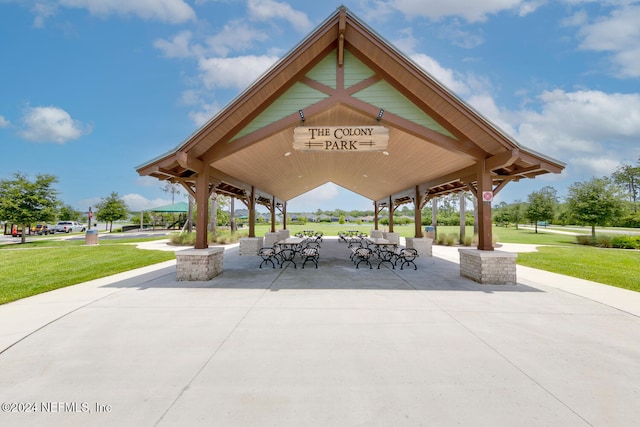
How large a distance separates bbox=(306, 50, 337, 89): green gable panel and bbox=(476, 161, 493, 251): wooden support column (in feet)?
15.8

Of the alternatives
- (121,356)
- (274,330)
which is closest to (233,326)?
(274,330)

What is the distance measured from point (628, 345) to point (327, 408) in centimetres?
435

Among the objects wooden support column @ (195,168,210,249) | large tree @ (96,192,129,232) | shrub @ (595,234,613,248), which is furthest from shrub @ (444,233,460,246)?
large tree @ (96,192,129,232)

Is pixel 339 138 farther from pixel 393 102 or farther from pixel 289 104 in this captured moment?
pixel 393 102

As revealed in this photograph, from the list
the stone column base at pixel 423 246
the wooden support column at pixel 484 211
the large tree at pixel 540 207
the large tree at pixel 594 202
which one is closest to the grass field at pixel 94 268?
the wooden support column at pixel 484 211

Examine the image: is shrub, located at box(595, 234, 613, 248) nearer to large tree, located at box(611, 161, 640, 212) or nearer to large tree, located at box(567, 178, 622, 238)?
large tree, located at box(567, 178, 622, 238)

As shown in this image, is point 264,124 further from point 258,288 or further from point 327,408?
point 327,408

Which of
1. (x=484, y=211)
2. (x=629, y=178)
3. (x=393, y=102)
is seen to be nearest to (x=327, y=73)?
(x=393, y=102)

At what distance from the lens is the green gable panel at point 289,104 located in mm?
6879

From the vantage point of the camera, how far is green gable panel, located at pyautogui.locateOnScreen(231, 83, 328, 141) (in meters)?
6.88

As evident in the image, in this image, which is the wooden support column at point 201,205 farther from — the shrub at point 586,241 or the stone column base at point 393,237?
the shrub at point 586,241

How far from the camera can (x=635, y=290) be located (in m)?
6.37

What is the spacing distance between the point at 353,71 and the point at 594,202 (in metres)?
23.8

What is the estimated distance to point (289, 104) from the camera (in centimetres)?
695
